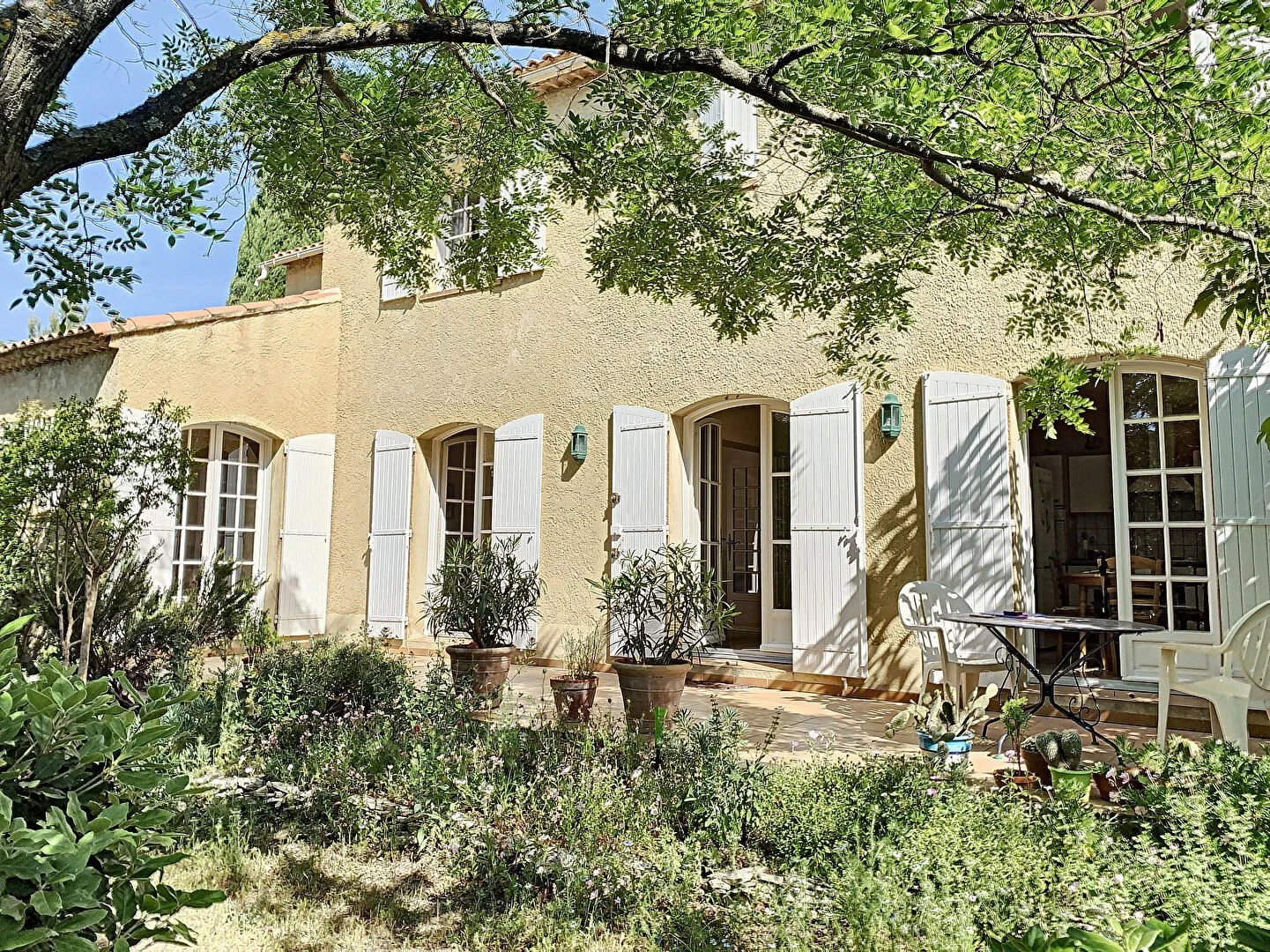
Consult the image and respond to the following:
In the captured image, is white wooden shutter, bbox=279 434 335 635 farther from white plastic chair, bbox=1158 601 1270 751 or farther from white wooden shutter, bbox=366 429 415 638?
white plastic chair, bbox=1158 601 1270 751

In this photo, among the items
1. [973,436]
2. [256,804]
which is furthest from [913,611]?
[256,804]

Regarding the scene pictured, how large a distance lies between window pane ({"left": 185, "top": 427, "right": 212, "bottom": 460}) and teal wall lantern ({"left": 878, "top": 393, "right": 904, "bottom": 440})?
646 cm

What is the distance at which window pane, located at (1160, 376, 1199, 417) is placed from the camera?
5.78 metres

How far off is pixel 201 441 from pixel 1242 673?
866 centimetres

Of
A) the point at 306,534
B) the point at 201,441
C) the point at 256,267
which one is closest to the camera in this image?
the point at 201,441

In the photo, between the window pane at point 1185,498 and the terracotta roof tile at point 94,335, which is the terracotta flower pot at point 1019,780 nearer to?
the window pane at point 1185,498

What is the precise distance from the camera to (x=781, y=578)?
782 cm

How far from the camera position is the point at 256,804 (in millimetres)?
3684

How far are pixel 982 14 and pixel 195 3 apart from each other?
267 centimetres

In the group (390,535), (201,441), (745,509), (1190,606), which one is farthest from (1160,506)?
(201,441)

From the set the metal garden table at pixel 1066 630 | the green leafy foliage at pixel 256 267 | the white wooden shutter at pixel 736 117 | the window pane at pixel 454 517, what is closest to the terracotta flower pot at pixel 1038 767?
the metal garden table at pixel 1066 630

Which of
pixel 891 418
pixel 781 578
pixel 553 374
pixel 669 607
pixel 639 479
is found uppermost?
pixel 553 374

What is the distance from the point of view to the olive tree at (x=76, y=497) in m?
4.94

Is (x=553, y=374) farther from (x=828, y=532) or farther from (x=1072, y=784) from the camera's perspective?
(x=1072, y=784)
